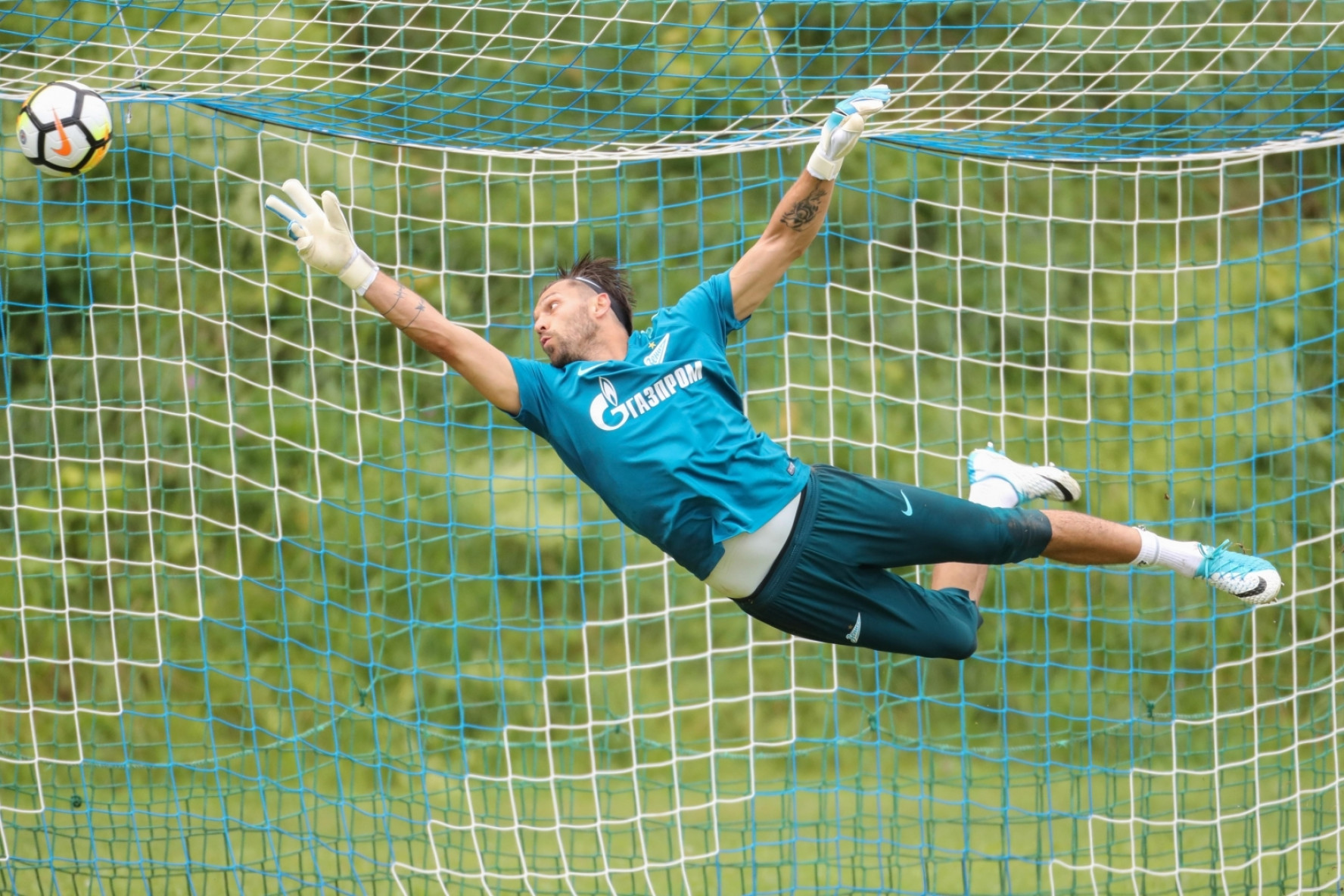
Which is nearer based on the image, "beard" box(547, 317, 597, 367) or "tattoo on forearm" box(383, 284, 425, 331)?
"tattoo on forearm" box(383, 284, 425, 331)

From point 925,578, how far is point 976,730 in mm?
1770

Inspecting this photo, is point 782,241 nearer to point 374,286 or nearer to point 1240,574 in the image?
point 374,286

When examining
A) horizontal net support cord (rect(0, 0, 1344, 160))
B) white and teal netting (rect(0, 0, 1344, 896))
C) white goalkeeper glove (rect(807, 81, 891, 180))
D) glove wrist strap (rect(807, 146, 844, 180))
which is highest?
horizontal net support cord (rect(0, 0, 1344, 160))

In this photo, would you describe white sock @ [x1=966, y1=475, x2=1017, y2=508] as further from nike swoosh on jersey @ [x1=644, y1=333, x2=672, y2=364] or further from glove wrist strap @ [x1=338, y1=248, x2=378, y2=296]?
glove wrist strap @ [x1=338, y1=248, x2=378, y2=296]

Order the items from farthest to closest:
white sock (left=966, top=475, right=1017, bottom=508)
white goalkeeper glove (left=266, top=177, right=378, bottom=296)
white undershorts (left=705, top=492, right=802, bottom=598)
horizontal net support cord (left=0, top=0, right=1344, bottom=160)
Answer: horizontal net support cord (left=0, top=0, right=1344, bottom=160)
white sock (left=966, top=475, right=1017, bottom=508)
white undershorts (left=705, top=492, right=802, bottom=598)
white goalkeeper glove (left=266, top=177, right=378, bottom=296)

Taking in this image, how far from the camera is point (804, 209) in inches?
154

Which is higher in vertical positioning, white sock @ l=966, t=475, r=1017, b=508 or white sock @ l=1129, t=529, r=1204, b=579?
white sock @ l=966, t=475, r=1017, b=508

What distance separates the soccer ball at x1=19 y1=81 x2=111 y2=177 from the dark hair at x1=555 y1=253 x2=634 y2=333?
1.40 metres

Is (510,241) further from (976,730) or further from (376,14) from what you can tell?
(976,730)

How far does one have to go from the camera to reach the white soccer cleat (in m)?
4.52

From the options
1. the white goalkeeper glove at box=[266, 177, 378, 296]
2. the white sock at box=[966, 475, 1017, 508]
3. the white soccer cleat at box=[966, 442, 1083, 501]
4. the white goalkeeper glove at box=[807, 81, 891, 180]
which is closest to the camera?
the white goalkeeper glove at box=[266, 177, 378, 296]

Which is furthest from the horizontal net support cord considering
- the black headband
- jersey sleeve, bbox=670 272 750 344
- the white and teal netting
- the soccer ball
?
jersey sleeve, bbox=670 272 750 344

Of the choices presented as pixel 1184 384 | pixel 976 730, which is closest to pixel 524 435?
pixel 976 730

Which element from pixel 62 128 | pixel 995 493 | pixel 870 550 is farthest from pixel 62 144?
pixel 995 493
